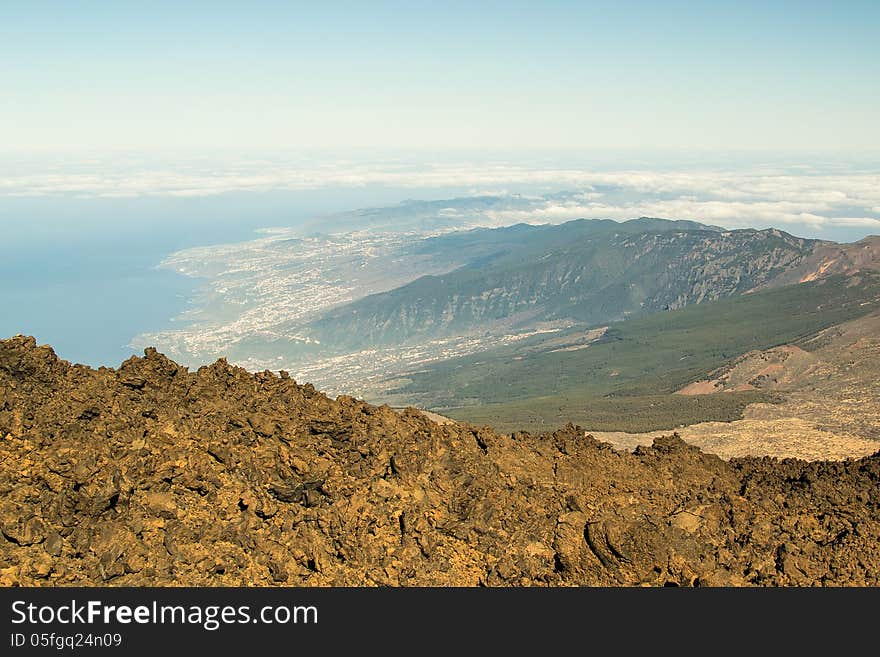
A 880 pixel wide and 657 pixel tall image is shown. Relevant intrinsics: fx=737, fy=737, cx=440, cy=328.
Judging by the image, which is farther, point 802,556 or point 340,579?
point 802,556

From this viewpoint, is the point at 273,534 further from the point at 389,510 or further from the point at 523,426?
the point at 523,426

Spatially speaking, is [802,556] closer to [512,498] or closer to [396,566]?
[512,498]

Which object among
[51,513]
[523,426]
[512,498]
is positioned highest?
[51,513]

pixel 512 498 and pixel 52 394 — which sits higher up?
pixel 52 394

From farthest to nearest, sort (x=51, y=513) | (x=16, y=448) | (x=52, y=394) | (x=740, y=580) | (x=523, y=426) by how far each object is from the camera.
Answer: (x=523, y=426) < (x=52, y=394) < (x=740, y=580) < (x=16, y=448) < (x=51, y=513)

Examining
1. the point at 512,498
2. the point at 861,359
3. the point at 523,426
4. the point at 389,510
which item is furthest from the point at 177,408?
the point at 861,359

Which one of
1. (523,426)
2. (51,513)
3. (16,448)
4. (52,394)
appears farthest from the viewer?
(523,426)

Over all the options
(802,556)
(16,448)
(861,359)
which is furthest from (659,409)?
(16,448)
